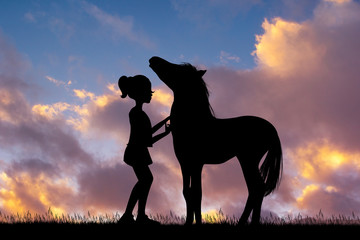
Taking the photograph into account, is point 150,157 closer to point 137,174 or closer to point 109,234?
point 137,174

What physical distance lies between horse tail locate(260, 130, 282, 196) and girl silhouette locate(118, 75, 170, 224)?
1785 mm

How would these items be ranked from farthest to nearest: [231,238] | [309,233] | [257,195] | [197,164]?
[257,195], [197,164], [309,233], [231,238]

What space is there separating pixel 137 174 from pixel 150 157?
0.32 meters

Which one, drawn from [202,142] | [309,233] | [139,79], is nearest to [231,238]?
[309,233]

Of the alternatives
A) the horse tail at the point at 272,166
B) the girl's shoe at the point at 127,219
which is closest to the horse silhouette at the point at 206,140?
the horse tail at the point at 272,166

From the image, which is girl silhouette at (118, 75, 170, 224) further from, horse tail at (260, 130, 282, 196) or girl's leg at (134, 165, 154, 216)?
horse tail at (260, 130, 282, 196)

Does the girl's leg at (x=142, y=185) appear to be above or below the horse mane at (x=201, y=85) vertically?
below

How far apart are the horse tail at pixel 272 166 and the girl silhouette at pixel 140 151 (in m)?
1.79

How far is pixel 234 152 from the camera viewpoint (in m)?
6.39

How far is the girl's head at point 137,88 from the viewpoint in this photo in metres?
6.12

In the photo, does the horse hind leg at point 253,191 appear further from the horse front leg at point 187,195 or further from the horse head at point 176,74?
the horse head at point 176,74

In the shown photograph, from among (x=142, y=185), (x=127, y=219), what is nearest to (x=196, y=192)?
(x=142, y=185)

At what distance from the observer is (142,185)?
232 inches

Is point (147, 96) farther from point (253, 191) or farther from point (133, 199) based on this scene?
point (253, 191)
